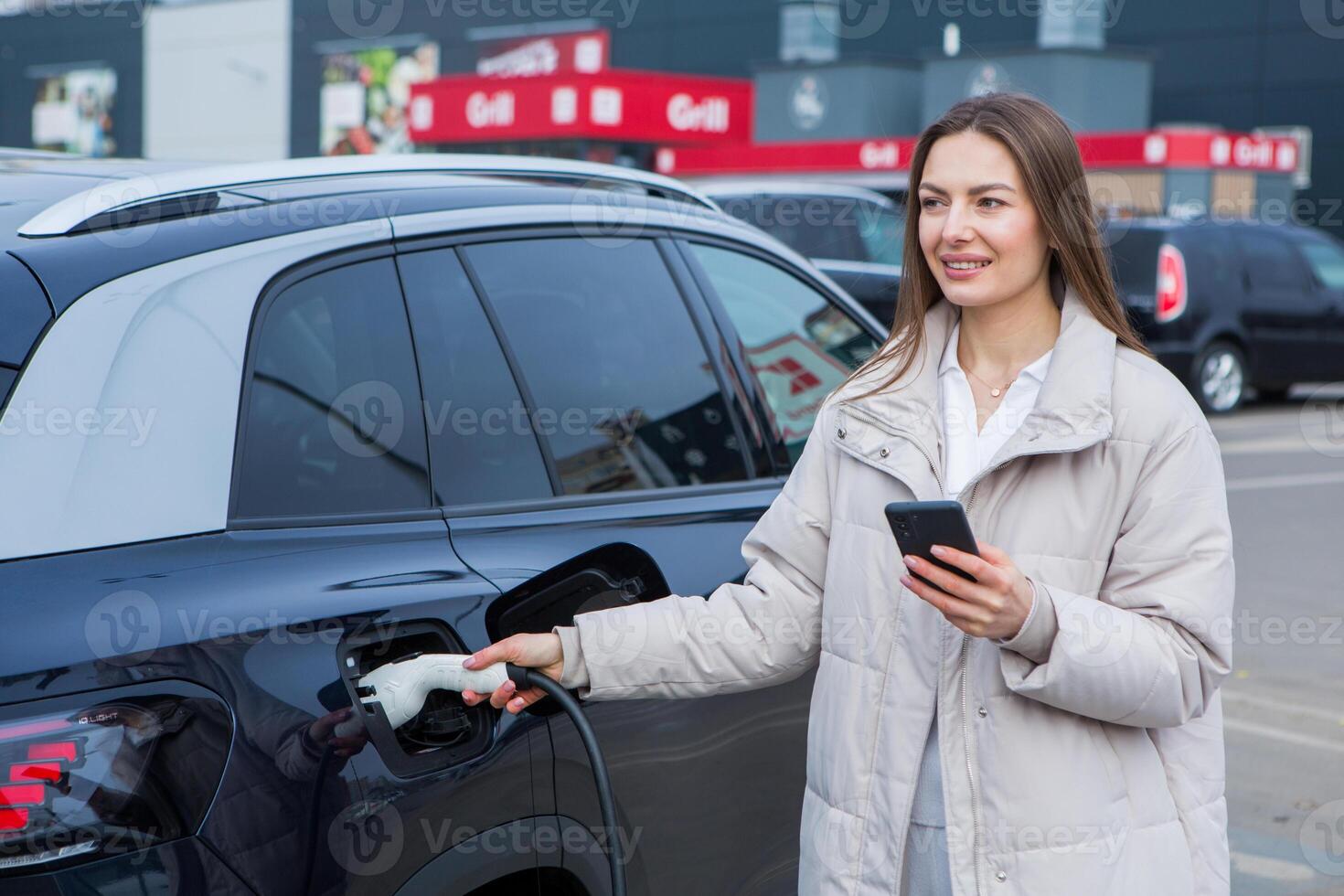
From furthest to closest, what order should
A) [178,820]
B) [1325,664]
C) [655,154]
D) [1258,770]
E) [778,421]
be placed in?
[655,154] < [1325,664] < [1258,770] < [778,421] < [178,820]

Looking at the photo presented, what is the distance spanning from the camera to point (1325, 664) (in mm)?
6617

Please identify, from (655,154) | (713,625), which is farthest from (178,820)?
(655,154)

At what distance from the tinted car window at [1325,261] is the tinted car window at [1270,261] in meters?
0.18

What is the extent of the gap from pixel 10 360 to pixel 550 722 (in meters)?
0.93

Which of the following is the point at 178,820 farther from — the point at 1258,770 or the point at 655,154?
the point at 655,154

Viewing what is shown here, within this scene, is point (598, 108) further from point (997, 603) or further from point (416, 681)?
point (997, 603)

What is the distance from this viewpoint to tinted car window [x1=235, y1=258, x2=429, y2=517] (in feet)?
7.27

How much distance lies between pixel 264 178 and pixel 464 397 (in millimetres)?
504

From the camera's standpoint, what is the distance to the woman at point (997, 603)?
79.1 inches
